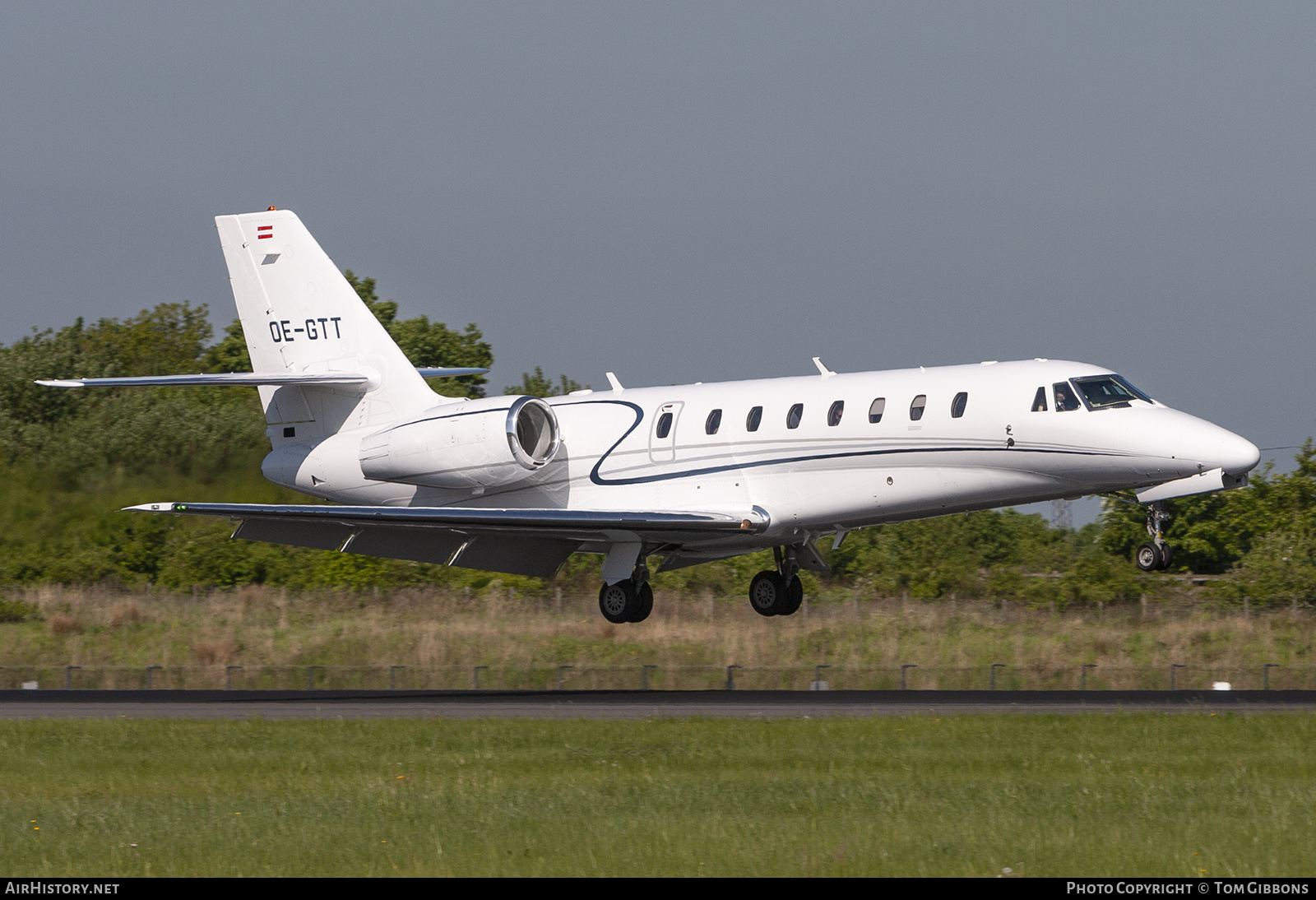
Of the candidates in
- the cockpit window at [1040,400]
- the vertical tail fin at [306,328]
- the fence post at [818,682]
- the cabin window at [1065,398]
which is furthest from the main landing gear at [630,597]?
the cabin window at [1065,398]

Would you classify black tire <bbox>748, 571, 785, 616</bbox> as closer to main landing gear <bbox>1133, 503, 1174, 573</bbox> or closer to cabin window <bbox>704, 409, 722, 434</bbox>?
cabin window <bbox>704, 409, 722, 434</bbox>

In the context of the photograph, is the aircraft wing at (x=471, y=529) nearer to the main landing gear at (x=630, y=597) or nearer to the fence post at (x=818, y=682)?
the main landing gear at (x=630, y=597)

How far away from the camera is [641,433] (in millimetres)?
25719

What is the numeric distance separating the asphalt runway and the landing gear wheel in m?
1.32

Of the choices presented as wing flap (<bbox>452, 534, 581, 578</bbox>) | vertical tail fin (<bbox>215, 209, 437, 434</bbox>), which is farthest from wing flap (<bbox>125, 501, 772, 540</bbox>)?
vertical tail fin (<bbox>215, 209, 437, 434</bbox>)

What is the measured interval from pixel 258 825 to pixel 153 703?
14.0 metres

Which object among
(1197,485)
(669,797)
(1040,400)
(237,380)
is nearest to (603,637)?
(237,380)

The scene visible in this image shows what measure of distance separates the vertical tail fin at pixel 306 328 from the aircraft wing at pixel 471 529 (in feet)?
8.42

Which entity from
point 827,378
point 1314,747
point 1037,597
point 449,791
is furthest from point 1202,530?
point 449,791

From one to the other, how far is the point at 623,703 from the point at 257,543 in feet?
50.0

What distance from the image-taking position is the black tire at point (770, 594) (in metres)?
27.2

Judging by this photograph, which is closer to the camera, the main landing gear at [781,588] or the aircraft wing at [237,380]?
the aircraft wing at [237,380]

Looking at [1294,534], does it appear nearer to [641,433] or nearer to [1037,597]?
[1037,597]

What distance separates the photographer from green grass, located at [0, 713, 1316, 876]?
472 inches
